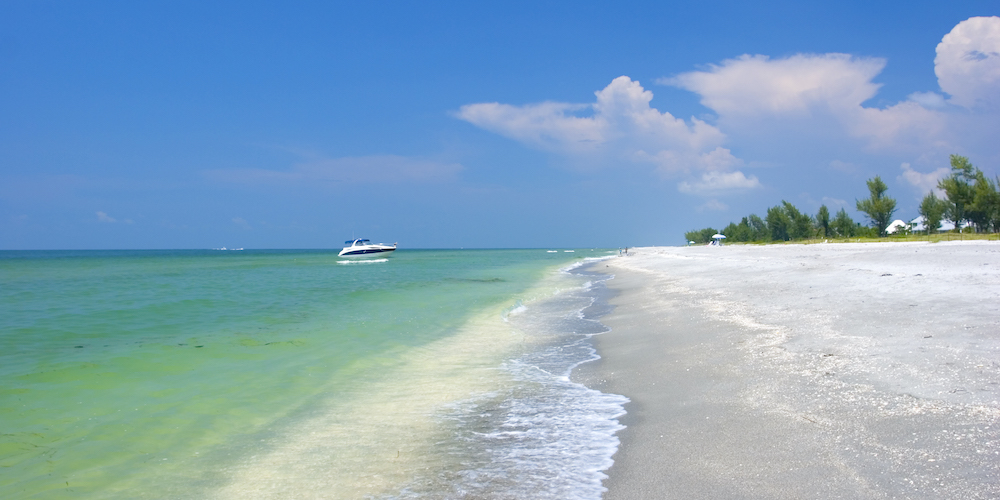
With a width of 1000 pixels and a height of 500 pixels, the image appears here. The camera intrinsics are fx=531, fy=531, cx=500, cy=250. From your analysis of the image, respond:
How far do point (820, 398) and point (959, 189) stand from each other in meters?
63.7

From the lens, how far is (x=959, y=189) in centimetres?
5250

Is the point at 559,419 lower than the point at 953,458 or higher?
lower

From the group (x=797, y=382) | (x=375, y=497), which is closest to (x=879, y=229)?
(x=797, y=382)

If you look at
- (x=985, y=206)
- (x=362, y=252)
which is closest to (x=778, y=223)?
(x=985, y=206)

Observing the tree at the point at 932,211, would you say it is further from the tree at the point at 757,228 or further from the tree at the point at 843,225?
the tree at the point at 757,228

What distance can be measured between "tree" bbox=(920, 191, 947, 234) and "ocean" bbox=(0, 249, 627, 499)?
65531mm

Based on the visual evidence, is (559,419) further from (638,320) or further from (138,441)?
(638,320)

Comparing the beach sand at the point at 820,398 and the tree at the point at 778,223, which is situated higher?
the tree at the point at 778,223

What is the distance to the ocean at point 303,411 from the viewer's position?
15.9 ft

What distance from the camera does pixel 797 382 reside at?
5992mm

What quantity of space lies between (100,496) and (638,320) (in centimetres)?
1087

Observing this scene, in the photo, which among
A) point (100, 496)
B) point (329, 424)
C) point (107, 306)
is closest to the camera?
point (100, 496)

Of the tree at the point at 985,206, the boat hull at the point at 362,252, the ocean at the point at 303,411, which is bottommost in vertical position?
the ocean at the point at 303,411

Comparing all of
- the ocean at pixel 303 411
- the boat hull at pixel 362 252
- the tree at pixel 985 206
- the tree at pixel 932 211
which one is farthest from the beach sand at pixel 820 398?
the boat hull at pixel 362 252
